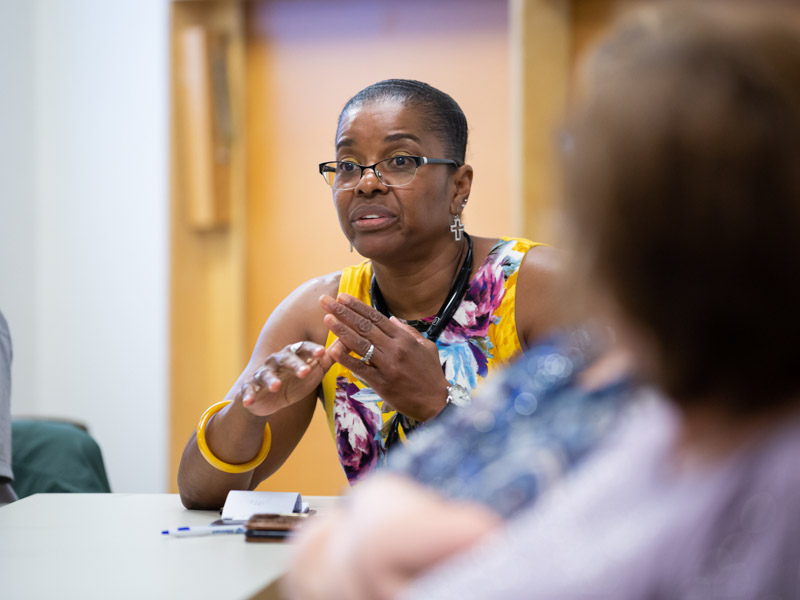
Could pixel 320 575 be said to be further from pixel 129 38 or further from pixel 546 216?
pixel 129 38

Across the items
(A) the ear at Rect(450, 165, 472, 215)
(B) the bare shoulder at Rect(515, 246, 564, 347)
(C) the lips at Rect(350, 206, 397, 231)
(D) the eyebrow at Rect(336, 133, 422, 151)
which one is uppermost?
(D) the eyebrow at Rect(336, 133, 422, 151)

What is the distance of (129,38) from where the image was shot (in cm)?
355

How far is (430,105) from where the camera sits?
174cm

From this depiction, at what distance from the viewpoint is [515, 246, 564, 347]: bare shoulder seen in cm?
167

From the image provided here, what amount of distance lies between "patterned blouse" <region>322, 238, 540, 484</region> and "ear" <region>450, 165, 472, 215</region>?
0.12m

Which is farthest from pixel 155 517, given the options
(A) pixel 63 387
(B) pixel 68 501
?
(A) pixel 63 387

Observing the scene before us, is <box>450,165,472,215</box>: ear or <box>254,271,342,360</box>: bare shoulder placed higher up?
<box>450,165,472,215</box>: ear

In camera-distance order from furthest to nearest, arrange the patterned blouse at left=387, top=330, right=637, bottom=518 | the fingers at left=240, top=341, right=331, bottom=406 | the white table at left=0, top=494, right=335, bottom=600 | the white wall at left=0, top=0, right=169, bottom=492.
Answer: the white wall at left=0, top=0, right=169, bottom=492 < the fingers at left=240, top=341, right=331, bottom=406 < the white table at left=0, top=494, right=335, bottom=600 < the patterned blouse at left=387, top=330, right=637, bottom=518

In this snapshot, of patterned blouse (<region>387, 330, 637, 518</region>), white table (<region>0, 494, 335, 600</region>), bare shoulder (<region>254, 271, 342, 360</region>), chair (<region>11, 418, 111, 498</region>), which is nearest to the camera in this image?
patterned blouse (<region>387, 330, 637, 518</region>)

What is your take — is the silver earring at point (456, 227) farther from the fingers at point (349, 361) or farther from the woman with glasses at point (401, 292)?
the fingers at point (349, 361)

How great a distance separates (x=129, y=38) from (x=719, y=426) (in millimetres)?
3454

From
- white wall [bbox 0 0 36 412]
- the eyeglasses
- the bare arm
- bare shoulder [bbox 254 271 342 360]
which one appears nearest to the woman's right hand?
the bare arm

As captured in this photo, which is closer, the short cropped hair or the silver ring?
the silver ring

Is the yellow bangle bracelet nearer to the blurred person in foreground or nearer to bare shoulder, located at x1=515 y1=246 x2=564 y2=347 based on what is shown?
bare shoulder, located at x1=515 y1=246 x2=564 y2=347
